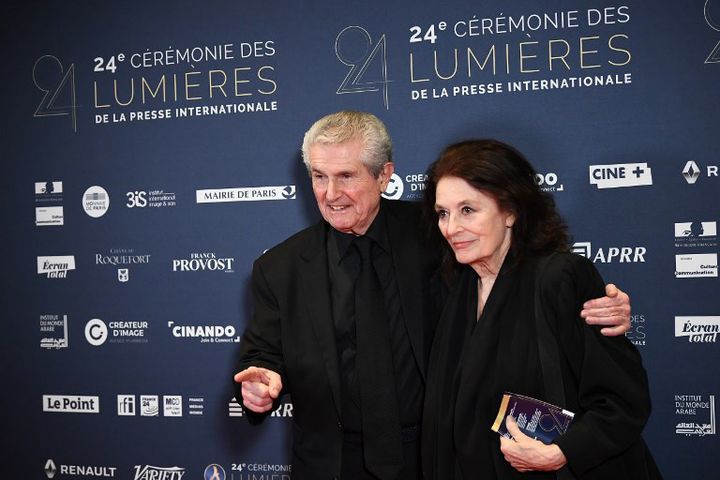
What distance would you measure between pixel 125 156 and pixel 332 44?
1219 millimetres

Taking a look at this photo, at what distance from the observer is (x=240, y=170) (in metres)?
3.02

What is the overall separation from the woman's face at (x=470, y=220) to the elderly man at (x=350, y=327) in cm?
32

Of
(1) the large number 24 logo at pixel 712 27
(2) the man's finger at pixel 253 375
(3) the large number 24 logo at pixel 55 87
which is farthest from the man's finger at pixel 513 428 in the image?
(3) the large number 24 logo at pixel 55 87

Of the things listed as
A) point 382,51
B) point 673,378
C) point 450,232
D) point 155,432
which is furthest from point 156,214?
point 673,378

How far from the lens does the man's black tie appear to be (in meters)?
1.85


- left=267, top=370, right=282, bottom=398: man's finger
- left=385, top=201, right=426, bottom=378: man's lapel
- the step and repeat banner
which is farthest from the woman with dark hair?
the step and repeat banner

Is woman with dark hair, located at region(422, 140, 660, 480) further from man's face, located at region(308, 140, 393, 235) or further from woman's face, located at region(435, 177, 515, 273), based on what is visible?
man's face, located at region(308, 140, 393, 235)

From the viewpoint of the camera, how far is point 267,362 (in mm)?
1991

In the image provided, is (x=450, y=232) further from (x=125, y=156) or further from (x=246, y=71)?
(x=125, y=156)

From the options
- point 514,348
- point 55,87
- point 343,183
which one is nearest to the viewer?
point 514,348

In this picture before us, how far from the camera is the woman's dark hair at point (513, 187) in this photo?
5.36 feet

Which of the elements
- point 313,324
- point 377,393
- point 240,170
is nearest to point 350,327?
point 313,324

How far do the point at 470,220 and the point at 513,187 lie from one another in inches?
5.6

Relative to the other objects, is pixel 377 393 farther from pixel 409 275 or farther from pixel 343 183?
pixel 343 183
